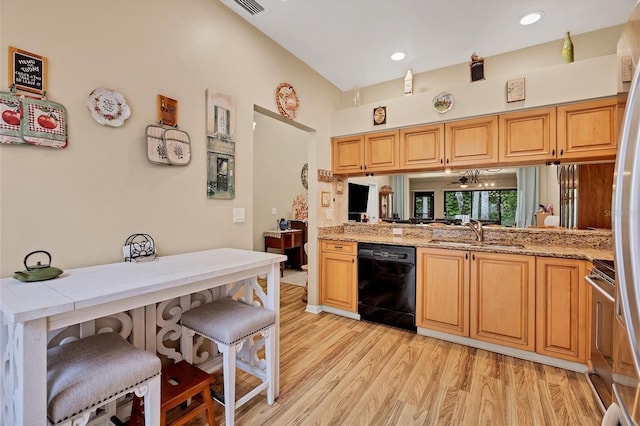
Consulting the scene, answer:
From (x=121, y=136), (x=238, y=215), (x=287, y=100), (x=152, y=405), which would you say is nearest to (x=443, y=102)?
(x=287, y=100)

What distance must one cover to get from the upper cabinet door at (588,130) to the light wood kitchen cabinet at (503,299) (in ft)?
3.27

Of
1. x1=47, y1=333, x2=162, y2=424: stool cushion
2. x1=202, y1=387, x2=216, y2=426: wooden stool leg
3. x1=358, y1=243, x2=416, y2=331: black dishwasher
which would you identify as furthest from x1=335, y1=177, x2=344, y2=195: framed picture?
x1=47, y1=333, x2=162, y2=424: stool cushion

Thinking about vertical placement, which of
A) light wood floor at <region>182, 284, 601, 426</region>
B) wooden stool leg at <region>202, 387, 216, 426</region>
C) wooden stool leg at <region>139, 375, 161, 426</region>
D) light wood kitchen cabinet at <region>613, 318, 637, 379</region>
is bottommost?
light wood floor at <region>182, 284, 601, 426</region>

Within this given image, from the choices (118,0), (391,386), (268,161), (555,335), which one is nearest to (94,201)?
(118,0)

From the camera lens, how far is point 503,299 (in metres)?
2.27

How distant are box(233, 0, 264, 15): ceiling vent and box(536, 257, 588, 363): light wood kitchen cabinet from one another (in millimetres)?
2908

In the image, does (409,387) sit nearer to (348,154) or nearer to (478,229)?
(478,229)

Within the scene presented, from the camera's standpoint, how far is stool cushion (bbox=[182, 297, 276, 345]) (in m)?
1.43

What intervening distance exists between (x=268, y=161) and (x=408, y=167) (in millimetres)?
3043

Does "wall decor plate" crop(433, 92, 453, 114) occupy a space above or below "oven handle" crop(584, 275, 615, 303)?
above

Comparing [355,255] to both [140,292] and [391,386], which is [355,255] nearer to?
[391,386]

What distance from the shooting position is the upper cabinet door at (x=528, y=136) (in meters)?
2.38

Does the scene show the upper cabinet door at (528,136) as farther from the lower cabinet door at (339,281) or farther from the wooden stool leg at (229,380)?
the wooden stool leg at (229,380)

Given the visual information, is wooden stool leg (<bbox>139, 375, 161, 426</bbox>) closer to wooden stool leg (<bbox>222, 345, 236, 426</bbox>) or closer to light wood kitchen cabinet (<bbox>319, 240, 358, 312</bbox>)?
wooden stool leg (<bbox>222, 345, 236, 426</bbox>)
